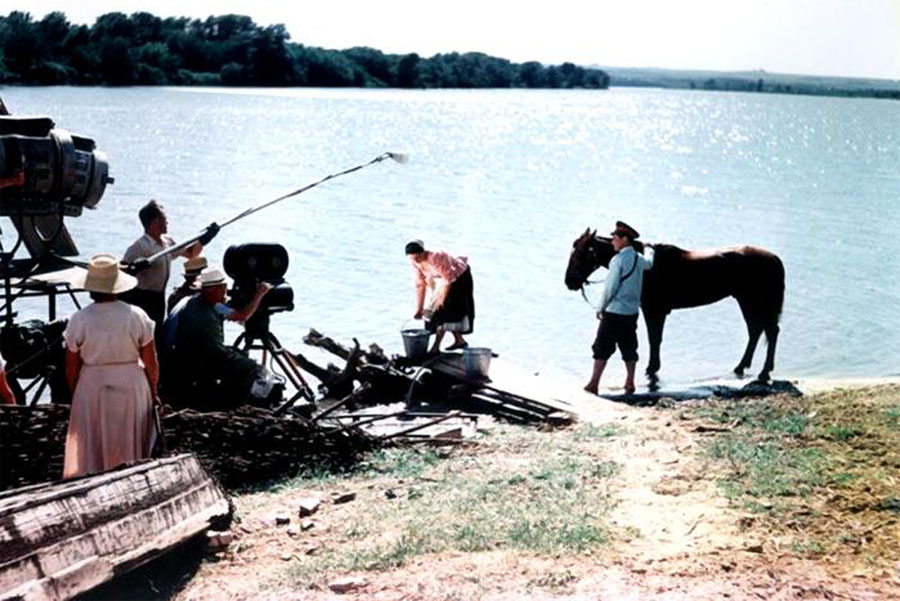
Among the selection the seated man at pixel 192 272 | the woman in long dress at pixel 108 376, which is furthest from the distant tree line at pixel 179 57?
the woman in long dress at pixel 108 376

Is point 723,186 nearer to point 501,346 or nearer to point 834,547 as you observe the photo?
point 501,346

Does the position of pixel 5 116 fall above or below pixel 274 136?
above

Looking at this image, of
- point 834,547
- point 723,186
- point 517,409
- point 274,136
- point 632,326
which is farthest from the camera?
point 274,136

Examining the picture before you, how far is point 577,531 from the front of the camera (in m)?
7.34

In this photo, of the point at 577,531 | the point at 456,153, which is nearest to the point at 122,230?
the point at 577,531

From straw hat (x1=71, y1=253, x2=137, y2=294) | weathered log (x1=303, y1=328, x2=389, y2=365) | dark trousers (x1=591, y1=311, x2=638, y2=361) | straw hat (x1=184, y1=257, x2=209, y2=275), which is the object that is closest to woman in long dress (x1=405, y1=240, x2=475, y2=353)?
weathered log (x1=303, y1=328, x2=389, y2=365)

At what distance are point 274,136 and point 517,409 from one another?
64.2m

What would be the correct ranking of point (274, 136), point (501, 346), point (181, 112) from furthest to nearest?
point (181, 112)
point (274, 136)
point (501, 346)

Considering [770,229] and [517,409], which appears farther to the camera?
[770,229]

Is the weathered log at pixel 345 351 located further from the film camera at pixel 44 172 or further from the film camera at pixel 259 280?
the film camera at pixel 44 172

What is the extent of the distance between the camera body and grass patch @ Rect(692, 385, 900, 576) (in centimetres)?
391

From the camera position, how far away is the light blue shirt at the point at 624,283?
13078mm

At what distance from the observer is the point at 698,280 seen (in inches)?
585

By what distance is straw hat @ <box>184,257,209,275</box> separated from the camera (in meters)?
10.1
